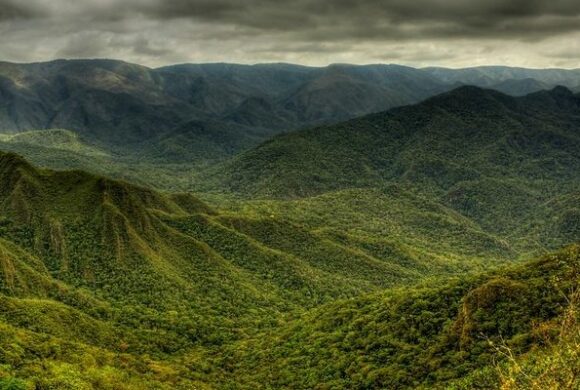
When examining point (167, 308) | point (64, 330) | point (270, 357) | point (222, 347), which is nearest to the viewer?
point (64, 330)

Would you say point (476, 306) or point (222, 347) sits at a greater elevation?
point (476, 306)

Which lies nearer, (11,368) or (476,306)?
(11,368)

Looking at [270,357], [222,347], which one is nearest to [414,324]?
[270,357]

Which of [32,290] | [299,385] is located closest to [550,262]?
[299,385]

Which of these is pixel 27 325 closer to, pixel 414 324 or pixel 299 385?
pixel 299 385

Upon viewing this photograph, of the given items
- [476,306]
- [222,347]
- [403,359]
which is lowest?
[222,347]

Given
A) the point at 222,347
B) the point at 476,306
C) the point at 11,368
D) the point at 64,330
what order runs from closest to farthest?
1. the point at 11,368
2. the point at 476,306
3. the point at 64,330
4. the point at 222,347

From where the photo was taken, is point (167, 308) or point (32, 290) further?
point (167, 308)

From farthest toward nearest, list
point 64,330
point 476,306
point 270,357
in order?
1. point 270,357
2. point 64,330
3. point 476,306

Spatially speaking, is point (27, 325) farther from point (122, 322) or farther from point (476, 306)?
point (476, 306)
